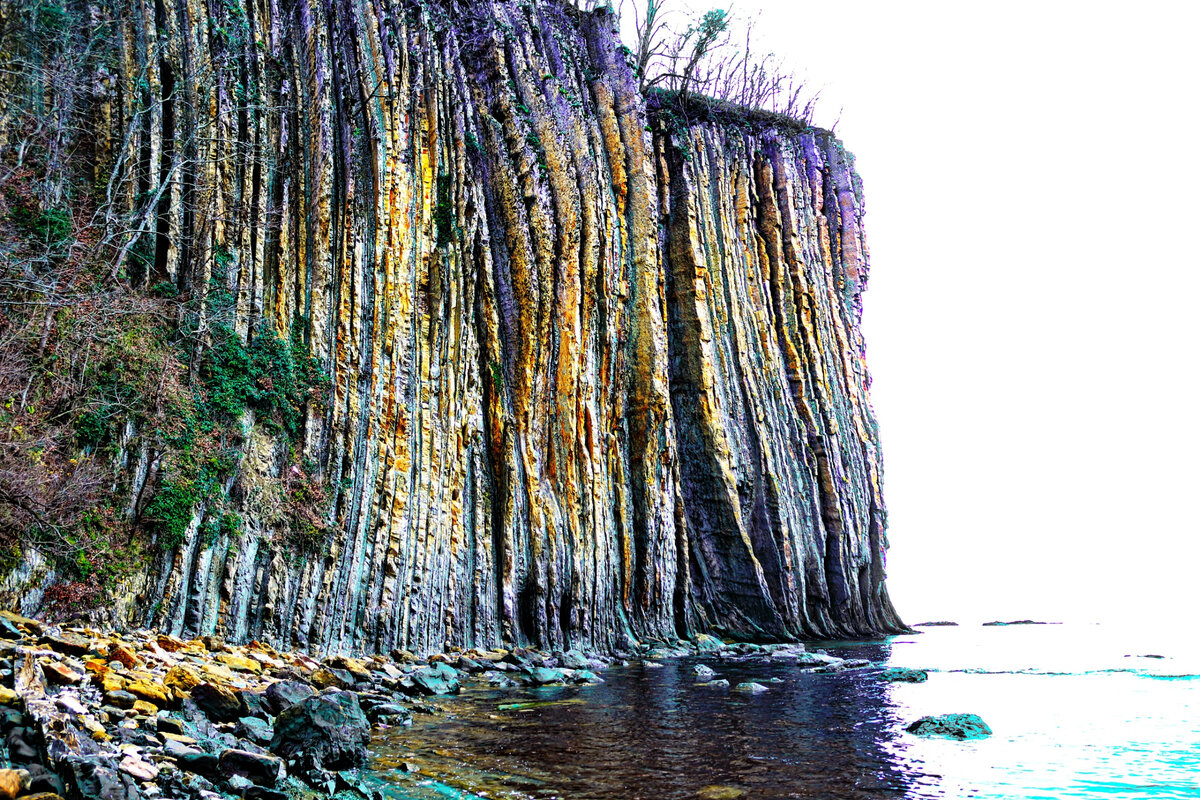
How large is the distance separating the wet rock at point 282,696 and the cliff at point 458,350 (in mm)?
4527

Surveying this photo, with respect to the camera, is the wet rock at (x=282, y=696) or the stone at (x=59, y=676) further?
the wet rock at (x=282, y=696)

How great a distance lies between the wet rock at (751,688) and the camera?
1208 centimetres

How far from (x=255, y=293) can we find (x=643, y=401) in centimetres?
1167

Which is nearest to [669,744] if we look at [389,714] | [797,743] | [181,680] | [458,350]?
[797,743]

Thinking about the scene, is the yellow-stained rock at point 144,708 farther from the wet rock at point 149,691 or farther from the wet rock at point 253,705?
the wet rock at point 253,705

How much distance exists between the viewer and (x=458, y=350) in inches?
743

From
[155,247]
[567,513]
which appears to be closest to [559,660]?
[567,513]

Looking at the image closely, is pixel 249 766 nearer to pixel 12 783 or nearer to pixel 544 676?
pixel 12 783

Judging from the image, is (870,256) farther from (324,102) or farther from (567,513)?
(324,102)

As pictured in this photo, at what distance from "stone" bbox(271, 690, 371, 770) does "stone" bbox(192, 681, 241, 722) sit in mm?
970

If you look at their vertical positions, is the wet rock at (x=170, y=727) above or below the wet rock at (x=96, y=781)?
below

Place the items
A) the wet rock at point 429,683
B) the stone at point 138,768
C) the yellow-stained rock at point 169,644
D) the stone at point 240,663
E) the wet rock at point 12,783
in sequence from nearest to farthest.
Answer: the wet rock at point 12,783
the stone at point 138,768
the yellow-stained rock at point 169,644
the stone at point 240,663
the wet rock at point 429,683

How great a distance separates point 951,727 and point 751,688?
3894 mm

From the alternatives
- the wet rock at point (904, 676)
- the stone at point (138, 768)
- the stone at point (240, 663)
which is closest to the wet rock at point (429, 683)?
the stone at point (240, 663)
